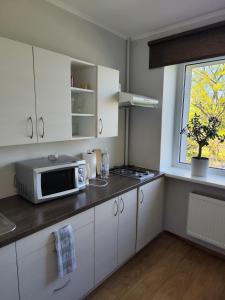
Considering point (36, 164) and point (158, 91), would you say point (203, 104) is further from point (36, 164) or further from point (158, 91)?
point (36, 164)

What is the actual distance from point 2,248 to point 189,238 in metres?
2.14

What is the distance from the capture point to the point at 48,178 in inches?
60.8

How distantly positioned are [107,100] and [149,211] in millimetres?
1305

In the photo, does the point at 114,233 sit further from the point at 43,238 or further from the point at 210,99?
the point at 210,99

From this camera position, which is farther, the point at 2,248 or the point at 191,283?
the point at 191,283

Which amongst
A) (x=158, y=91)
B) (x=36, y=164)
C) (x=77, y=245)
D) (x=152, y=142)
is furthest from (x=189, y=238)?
(x=36, y=164)

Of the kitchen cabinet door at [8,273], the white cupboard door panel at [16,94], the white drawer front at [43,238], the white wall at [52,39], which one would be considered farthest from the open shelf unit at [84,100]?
the kitchen cabinet door at [8,273]

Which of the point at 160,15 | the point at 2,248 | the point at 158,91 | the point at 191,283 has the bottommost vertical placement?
the point at 191,283

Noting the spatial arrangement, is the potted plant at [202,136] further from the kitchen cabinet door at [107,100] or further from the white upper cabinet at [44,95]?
the white upper cabinet at [44,95]

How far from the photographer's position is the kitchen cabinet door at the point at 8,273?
1.09 metres

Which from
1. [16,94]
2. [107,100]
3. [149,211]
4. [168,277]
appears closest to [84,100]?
[107,100]

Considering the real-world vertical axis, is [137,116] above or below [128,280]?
above

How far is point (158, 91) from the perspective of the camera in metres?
2.42

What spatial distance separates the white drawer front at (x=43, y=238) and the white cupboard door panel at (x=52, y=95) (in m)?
0.64
